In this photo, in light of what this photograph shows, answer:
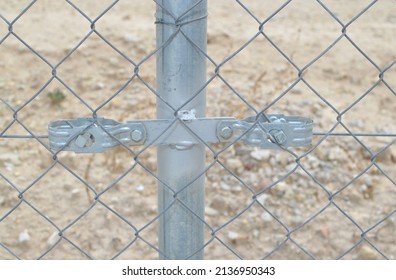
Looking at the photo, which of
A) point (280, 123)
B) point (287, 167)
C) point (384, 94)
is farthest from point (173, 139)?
point (384, 94)

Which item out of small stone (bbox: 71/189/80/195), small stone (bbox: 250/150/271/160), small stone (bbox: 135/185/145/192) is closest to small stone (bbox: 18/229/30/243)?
small stone (bbox: 71/189/80/195)

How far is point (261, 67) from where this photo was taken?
13.1 ft

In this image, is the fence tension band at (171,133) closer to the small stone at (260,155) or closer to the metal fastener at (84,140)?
the metal fastener at (84,140)

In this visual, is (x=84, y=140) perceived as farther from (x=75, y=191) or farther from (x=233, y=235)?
(x=75, y=191)

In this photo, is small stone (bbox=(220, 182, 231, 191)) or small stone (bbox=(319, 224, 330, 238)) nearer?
small stone (bbox=(319, 224, 330, 238))

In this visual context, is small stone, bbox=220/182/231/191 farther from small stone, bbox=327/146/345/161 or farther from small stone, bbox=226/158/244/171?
small stone, bbox=327/146/345/161

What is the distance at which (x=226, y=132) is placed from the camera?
1.26 meters

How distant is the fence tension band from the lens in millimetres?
1226

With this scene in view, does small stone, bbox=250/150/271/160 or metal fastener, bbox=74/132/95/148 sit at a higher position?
small stone, bbox=250/150/271/160

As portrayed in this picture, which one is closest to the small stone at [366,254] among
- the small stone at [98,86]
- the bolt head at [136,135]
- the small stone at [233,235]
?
the small stone at [233,235]

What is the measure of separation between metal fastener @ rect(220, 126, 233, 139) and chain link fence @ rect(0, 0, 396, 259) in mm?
72

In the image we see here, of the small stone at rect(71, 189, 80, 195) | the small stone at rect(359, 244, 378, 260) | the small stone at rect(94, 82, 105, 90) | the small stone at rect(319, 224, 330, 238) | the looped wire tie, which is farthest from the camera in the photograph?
the small stone at rect(94, 82, 105, 90)

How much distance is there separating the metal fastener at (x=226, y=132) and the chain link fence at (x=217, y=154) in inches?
2.8

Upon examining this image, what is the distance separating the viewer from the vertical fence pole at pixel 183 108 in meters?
1.19
